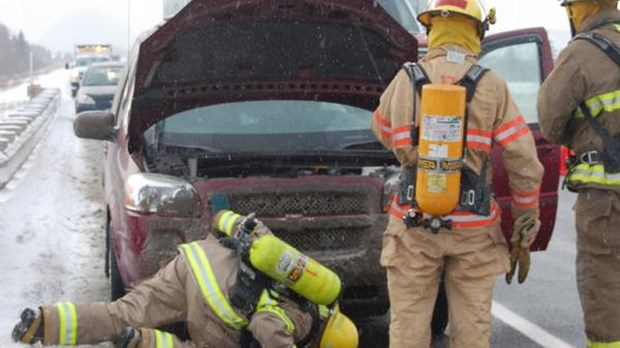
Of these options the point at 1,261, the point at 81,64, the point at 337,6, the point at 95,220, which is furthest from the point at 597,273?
the point at 81,64

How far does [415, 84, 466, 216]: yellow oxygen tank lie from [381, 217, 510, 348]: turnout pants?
0.66ft

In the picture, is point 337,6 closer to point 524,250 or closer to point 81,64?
point 524,250

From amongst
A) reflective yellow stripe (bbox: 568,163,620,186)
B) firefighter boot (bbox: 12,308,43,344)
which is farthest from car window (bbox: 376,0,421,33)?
firefighter boot (bbox: 12,308,43,344)

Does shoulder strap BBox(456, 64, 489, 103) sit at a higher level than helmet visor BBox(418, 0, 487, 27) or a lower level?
lower

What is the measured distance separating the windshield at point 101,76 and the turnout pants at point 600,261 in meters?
21.2

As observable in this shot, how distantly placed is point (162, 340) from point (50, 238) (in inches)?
191

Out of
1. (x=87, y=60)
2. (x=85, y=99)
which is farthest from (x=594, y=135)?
(x=87, y=60)

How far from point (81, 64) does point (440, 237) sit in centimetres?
3959

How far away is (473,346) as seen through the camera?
4230mm

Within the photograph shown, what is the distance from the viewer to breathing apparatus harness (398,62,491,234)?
13.6 feet

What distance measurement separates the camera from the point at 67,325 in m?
4.40

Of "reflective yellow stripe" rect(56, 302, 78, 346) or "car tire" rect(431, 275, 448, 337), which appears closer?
"reflective yellow stripe" rect(56, 302, 78, 346)

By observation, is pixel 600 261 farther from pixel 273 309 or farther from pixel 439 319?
pixel 439 319

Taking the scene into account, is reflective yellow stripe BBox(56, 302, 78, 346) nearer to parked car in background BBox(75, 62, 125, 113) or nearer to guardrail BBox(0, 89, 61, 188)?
guardrail BBox(0, 89, 61, 188)
